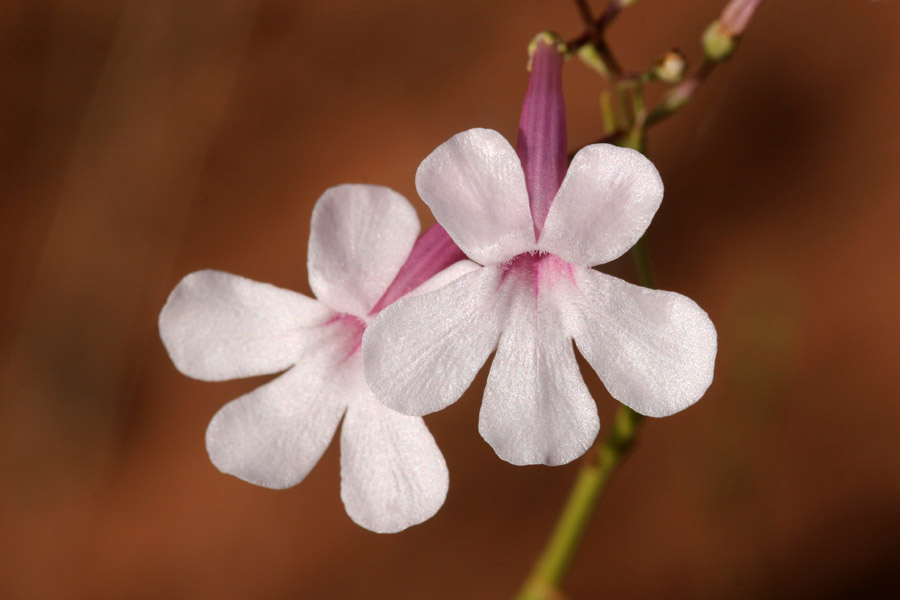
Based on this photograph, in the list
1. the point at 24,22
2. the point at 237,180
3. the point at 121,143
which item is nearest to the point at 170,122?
the point at 121,143

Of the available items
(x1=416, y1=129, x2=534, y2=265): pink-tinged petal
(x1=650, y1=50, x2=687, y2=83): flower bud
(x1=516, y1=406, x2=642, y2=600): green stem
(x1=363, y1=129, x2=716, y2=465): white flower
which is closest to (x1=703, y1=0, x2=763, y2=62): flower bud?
(x1=650, y1=50, x2=687, y2=83): flower bud

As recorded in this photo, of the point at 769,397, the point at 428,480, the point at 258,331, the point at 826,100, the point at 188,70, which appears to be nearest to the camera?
the point at 428,480

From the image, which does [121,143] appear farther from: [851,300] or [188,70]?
[851,300]

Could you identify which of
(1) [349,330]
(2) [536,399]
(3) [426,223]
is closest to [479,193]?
(2) [536,399]

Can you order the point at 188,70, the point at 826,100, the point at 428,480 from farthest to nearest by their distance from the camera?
the point at 188,70
the point at 826,100
the point at 428,480

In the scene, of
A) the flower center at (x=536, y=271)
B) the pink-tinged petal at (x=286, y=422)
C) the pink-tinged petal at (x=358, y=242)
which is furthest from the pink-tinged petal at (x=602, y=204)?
the pink-tinged petal at (x=286, y=422)

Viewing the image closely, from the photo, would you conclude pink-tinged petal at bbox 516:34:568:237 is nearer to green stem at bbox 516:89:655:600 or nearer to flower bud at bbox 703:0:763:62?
green stem at bbox 516:89:655:600
